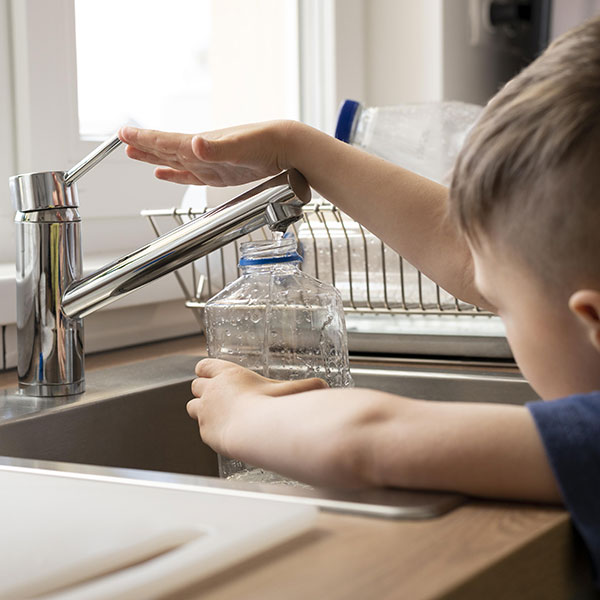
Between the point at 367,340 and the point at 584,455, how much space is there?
63 cm

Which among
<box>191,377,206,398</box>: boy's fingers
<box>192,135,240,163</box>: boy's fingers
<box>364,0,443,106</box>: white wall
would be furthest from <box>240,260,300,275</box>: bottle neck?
<box>364,0,443,106</box>: white wall

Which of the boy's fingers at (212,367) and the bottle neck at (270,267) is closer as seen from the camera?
the boy's fingers at (212,367)

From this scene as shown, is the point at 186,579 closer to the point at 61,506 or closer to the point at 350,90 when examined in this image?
the point at 61,506

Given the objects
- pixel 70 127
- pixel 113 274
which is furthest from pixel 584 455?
pixel 70 127

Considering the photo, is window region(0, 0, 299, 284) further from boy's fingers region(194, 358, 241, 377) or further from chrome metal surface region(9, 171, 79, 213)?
boy's fingers region(194, 358, 241, 377)

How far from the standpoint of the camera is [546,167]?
0.51 meters

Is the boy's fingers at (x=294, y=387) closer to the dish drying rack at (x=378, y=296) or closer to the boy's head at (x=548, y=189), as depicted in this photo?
the boy's head at (x=548, y=189)

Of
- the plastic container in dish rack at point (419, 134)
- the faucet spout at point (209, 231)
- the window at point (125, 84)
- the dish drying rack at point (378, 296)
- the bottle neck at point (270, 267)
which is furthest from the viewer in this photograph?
the plastic container in dish rack at point (419, 134)

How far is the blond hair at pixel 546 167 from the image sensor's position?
0.50m

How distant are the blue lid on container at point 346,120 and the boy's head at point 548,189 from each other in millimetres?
543

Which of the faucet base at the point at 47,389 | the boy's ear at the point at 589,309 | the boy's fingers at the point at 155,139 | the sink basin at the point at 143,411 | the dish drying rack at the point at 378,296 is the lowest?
the sink basin at the point at 143,411

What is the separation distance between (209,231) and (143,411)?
252mm

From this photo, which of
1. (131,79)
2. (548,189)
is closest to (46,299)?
(548,189)

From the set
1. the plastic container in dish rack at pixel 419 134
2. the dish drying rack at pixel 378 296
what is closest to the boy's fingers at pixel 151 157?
the dish drying rack at pixel 378 296
